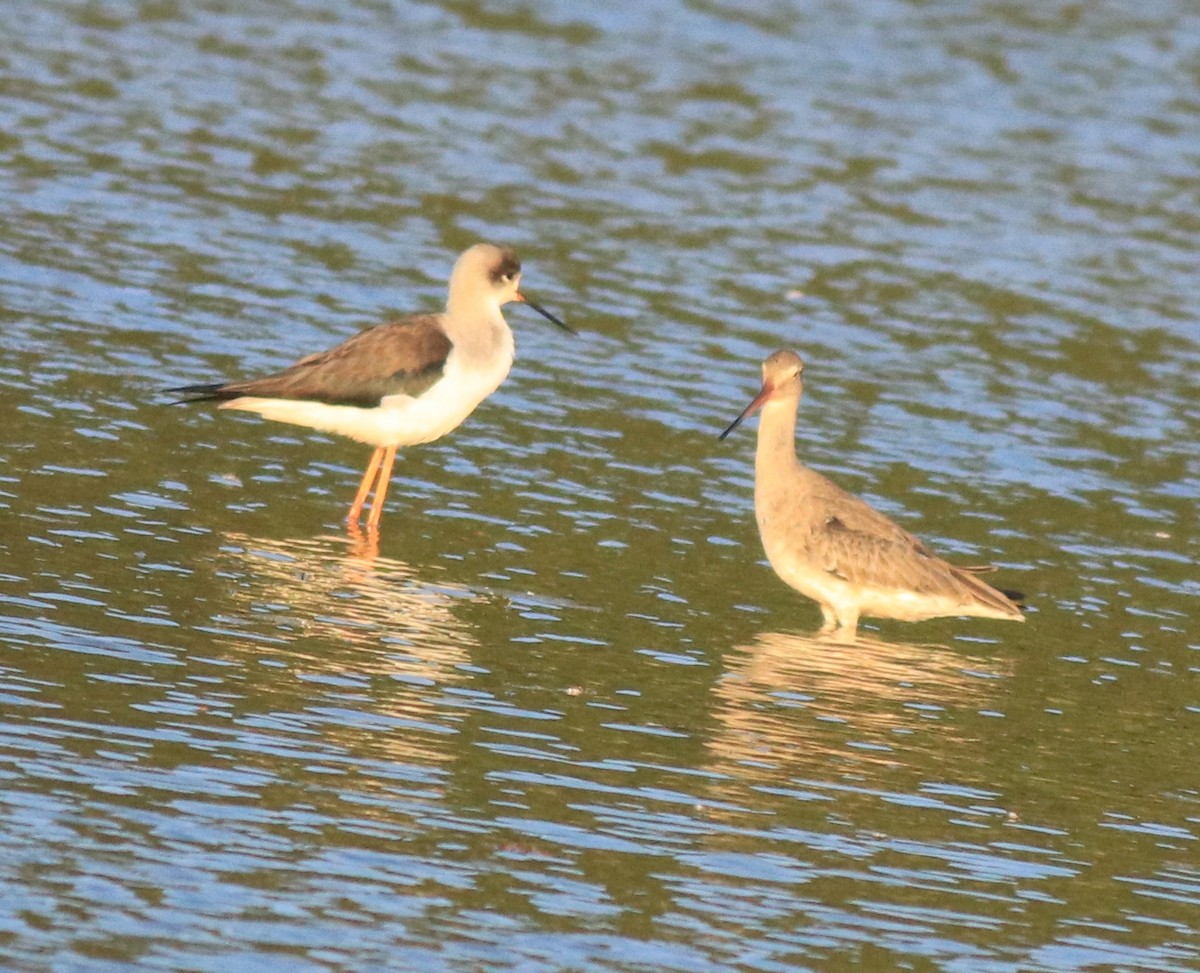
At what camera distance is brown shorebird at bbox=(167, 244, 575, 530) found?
42.3ft

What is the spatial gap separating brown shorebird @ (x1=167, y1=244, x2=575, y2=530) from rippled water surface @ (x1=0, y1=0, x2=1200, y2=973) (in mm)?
384

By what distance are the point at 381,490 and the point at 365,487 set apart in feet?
0.71

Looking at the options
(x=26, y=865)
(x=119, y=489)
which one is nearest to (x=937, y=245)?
(x=119, y=489)

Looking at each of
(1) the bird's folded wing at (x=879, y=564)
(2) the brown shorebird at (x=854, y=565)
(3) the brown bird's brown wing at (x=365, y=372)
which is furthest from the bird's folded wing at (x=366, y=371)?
(1) the bird's folded wing at (x=879, y=564)

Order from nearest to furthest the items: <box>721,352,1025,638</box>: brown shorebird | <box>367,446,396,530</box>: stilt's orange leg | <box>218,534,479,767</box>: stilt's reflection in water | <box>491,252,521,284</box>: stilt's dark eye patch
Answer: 1. <box>218,534,479,767</box>: stilt's reflection in water
2. <box>721,352,1025,638</box>: brown shorebird
3. <box>367,446,396,530</box>: stilt's orange leg
4. <box>491,252,521,284</box>: stilt's dark eye patch

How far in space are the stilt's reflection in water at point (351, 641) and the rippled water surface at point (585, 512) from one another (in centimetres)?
4

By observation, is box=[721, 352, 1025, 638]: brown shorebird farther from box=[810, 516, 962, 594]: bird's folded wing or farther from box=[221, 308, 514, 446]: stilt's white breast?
box=[221, 308, 514, 446]: stilt's white breast

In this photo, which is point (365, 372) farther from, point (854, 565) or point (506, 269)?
point (854, 565)

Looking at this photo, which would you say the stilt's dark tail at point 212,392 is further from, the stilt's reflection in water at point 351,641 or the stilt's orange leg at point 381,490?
the stilt's reflection in water at point 351,641

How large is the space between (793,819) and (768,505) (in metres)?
3.98

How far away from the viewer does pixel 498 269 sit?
13.9 meters

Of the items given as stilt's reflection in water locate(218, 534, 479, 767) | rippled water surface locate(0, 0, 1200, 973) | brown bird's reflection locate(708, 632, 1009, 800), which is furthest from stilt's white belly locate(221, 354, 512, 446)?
brown bird's reflection locate(708, 632, 1009, 800)

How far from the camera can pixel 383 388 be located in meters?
13.0

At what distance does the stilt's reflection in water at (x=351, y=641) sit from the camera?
8.94m
